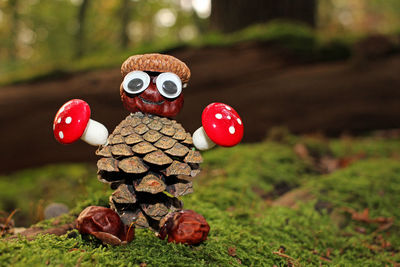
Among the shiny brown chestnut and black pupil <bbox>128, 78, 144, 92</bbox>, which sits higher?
black pupil <bbox>128, 78, 144, 92</bbox>

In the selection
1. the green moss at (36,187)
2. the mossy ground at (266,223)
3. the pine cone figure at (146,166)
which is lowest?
the green moss at (36,187)

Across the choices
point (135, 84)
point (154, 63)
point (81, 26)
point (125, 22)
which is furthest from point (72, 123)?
point (125, 22)

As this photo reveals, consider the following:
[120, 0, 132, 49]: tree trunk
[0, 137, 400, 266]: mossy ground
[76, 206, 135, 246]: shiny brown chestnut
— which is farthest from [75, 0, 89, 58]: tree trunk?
[76, 206, 135, 246]: shiny brown chestnut

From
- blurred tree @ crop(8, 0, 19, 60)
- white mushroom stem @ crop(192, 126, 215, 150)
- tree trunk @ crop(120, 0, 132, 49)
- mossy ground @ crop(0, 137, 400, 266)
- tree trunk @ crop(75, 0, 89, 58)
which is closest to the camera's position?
mossy ground @ crop(0, 137, 400, 266)

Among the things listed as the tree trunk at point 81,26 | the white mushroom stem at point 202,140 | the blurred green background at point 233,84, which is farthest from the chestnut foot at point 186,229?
the tree trunk at point 81,26

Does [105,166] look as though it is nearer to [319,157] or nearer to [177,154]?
[177,154]

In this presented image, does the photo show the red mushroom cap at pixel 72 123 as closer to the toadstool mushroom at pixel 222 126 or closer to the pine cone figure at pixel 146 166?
the pine cone figure at pixel 146 166

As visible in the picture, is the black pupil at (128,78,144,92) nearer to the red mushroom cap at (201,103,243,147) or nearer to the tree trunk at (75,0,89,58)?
the red mushroom cap at (201,103,243,147)
